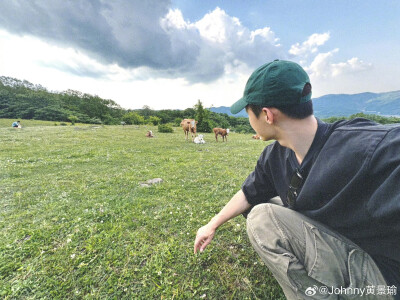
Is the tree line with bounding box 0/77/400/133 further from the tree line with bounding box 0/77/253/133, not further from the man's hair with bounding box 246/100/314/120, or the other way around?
the man's hair with bounding box 246/100/314/120

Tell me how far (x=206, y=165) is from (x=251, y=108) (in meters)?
6.03

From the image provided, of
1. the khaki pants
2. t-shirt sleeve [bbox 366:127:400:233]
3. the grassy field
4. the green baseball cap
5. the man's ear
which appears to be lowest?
the grassy field

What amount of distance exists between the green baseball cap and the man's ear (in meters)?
0.05

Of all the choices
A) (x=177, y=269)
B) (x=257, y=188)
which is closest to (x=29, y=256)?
(x=177, y=269)

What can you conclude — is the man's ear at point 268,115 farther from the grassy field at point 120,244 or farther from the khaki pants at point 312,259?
the grassy field at point 120,244

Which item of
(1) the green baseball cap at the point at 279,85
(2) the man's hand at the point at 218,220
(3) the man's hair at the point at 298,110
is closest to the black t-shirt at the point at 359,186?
(3) the man's hair at the point at 298,110

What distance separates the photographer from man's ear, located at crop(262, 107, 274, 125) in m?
1.70

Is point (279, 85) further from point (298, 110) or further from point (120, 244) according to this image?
point (120, 244)

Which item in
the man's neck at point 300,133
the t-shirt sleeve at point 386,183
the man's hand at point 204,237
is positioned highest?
the man's neck at point 300,133

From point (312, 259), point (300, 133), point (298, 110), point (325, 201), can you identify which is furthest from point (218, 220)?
point (298, 110)

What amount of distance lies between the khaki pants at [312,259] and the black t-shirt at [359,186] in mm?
88

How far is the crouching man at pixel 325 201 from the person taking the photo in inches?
46.3

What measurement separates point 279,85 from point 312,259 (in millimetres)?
1534

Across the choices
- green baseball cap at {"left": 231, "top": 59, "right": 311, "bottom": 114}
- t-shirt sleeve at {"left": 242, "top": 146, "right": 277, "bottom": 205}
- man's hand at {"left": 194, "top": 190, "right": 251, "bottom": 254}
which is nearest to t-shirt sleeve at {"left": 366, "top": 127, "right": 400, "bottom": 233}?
green baseball cap at {"left": 231, "top": 59, "right": 311, "bottom": 114}
